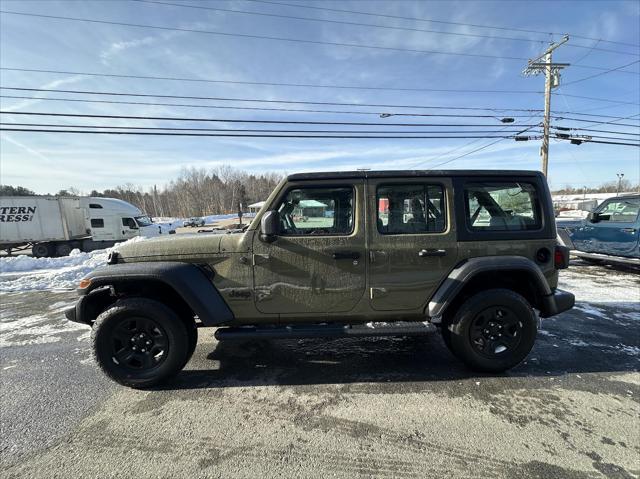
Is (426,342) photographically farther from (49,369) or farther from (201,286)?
(49,369)

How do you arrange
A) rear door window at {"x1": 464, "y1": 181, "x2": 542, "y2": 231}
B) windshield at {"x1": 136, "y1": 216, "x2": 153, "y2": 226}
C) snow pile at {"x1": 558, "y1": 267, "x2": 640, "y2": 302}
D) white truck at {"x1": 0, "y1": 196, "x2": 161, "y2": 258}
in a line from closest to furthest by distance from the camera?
rear door window at {"x1": 464, "y1": 181, "x2": 542, "y2": 231} → snow pile at {"x1": 558, "y1": 267, "x2": 640, "y2": 302} → white truck at {"x1": 0, "y1": 196, "x2": 161, "y2": 258} → windshield at {"x1": 136, "y1": 216, "x2": 153, "y2": 226}

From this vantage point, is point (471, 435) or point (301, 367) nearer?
point (471, 435)

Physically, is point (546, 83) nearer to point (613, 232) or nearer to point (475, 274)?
point (613, 232)

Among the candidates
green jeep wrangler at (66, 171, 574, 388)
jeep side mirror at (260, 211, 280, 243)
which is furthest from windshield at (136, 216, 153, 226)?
jeep side mirror at (260, 211, 280, 243)

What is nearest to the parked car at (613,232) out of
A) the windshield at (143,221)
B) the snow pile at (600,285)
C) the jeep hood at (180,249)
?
the snow pile at (600,285)

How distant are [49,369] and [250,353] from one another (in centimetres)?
221

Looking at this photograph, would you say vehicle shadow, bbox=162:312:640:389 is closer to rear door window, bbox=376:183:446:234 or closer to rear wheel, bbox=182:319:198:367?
rear wheel, bbox=182:319:198:367

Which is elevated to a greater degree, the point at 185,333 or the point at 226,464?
the point at 185,333

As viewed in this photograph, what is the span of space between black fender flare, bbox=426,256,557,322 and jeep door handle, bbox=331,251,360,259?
90cm

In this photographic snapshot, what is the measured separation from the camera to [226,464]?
80.4 inches

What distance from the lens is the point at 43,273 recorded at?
29.3ft

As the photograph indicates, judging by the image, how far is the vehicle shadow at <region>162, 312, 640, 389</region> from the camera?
3.03 meters

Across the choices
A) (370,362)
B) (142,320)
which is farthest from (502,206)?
(142,320)

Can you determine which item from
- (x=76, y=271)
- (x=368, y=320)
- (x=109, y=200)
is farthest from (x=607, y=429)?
(x=109, y=200)
